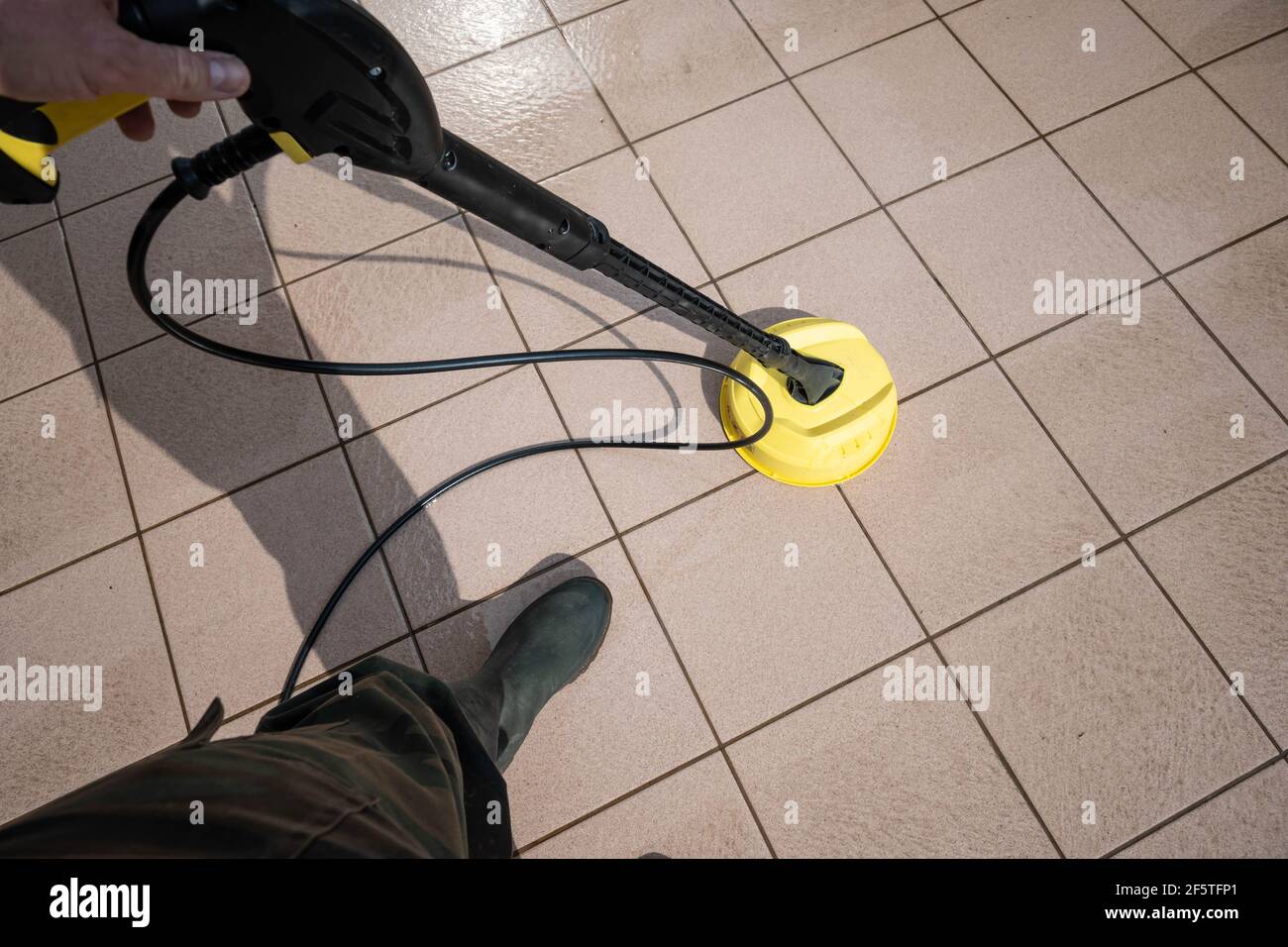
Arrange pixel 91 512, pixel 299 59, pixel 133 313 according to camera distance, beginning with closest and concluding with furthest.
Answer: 1. pixel 299 59
2. pixel 91 512
3. pixel 133 313

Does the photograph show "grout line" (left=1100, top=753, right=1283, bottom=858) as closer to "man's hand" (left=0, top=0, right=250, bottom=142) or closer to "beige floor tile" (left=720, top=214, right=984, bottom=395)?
"beige floor tile" (left=720, top=214, right=984, bottom=395)

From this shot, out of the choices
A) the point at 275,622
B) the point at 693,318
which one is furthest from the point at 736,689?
the point at 275,622

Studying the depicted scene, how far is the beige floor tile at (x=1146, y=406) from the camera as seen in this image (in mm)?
1225

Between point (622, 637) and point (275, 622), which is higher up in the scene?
point (275, 622)

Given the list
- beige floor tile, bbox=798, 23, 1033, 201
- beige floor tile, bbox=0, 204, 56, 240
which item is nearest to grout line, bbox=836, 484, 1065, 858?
beige floor tile, bbox=798, 23, 1033, 201

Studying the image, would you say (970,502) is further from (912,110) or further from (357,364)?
(357,364)

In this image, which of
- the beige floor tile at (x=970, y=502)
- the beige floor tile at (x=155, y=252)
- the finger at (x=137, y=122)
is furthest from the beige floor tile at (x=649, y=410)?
the finger at (x=137, y=122)

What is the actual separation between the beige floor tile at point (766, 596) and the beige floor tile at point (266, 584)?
42 cm

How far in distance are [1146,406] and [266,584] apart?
1.39 metres

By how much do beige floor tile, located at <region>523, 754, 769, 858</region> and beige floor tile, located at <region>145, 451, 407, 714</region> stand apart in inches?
15.6

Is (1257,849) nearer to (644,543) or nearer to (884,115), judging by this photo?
(644,543)

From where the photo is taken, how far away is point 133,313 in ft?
4.43

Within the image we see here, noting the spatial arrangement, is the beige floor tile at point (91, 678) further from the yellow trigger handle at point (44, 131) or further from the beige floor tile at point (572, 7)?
the beige floor tile at point (572, 7)
